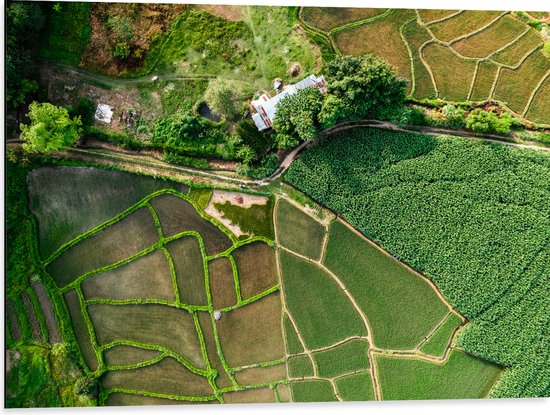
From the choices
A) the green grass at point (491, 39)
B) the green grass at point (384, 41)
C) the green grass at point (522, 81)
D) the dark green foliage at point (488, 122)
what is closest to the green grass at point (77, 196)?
the green grass at point (384, 41)

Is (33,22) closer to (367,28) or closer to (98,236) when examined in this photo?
(98,236)

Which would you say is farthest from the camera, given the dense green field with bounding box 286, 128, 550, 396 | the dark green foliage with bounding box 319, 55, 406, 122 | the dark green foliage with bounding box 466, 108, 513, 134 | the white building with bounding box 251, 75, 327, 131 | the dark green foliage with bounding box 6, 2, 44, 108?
the white building with bounding box 251, 75, 327, 131

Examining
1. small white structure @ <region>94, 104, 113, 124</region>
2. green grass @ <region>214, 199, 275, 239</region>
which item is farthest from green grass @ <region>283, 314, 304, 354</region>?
small white structure @ <region>94, 104, 113, 124</region>

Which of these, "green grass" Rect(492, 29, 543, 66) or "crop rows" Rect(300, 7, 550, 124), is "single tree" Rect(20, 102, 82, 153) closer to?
"crop rows" Rect(300, 7, 550, 124)

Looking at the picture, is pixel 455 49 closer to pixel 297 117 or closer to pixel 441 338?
pixel 297 117

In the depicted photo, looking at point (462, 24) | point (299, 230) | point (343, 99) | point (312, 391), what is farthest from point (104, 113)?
point (462, 24)

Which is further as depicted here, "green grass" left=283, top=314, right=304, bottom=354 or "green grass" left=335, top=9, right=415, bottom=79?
"green grass" left=283, top=314, right=304, bottom=354
